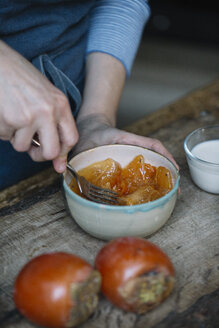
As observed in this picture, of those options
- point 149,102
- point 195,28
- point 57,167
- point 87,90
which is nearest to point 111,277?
point 57,167

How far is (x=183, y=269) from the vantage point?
34.3 inches

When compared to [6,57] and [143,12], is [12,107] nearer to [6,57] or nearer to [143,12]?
[6,57]

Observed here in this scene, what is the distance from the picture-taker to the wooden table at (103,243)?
76cm

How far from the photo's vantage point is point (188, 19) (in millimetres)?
3693

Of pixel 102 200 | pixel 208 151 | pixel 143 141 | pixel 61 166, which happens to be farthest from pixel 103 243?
pixel 208 151

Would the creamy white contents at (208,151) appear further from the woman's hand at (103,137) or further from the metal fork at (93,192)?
the metal fork at (93,192)

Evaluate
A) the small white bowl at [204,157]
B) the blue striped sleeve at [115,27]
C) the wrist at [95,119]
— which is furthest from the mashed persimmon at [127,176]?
the blue striped sleeve at [115,27]

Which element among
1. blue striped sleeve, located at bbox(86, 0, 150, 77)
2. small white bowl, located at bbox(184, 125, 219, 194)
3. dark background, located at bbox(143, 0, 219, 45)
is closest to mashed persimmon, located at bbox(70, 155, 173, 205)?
small white bowl, located at bbox(184, 125, 219, 194)

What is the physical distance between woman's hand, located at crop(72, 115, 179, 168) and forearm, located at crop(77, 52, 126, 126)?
4cm

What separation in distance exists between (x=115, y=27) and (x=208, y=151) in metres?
0.55

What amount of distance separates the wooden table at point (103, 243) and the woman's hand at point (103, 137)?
13 cm

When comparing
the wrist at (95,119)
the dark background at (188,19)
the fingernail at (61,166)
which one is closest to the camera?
the fingernail at (61,166)

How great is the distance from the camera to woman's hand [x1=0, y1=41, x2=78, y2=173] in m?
0.82

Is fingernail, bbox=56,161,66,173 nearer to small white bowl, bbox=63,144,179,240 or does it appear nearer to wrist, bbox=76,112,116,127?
small white bowl, bbox=63,144,179,240
